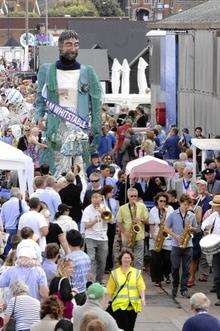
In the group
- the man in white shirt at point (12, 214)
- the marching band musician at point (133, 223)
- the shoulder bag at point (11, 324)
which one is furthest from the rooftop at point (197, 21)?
the shoulder bag at point (11, 324)

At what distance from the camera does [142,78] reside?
187ft

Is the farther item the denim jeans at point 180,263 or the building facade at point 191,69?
the building facade at point 191,69

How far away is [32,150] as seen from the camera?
30.8 m

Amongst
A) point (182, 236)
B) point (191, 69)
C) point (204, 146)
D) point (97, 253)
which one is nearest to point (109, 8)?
point (191, 69)

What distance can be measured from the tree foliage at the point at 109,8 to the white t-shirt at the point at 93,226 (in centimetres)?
12791

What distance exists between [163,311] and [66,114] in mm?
4625

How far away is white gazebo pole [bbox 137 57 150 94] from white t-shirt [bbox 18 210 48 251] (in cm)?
3632

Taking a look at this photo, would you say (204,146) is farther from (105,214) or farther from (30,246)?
(30,246)

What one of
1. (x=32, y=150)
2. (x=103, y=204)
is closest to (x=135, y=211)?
(x=103, y=204)

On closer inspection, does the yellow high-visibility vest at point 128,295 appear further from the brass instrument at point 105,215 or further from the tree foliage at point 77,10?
the tree foliage at point 77,10

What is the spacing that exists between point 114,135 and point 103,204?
1153 cm

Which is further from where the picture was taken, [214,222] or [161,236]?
[161,236]

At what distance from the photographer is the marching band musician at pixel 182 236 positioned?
21.2 meters

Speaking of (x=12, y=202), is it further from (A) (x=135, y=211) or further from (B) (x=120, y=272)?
(B) (x=120, y=272)
